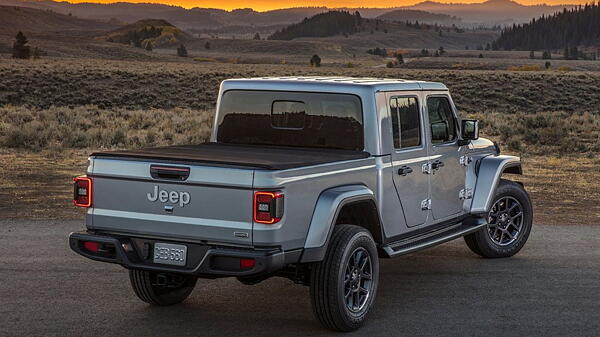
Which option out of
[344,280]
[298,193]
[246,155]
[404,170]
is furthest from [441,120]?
[298,193]

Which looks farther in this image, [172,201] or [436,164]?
[436,164]

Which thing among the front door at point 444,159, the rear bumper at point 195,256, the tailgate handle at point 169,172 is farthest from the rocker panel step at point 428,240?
the tailgate handle at point 169,172

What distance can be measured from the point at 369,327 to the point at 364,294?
0.25 m

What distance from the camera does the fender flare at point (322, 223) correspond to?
21.2ft

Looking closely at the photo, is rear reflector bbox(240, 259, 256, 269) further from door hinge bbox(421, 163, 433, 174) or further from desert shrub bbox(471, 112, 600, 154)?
desert shrub bbox(471, 112, 600, 154)

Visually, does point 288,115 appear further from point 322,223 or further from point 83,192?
point 83,192

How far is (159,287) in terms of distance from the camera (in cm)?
767

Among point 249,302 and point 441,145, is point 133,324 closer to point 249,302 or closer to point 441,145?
point 249,302

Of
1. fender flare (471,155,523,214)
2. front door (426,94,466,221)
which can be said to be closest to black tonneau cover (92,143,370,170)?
front door (426,94,466,221)

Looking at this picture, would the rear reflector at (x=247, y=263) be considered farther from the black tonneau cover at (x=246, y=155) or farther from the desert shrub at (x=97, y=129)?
the desert shrub at (x=97, y=129)

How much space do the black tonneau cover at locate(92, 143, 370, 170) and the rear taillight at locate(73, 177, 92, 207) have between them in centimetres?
22

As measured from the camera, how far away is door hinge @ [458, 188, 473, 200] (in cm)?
898

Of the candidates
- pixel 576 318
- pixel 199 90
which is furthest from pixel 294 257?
pixel 199 90

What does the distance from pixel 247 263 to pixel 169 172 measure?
0.84 metres
